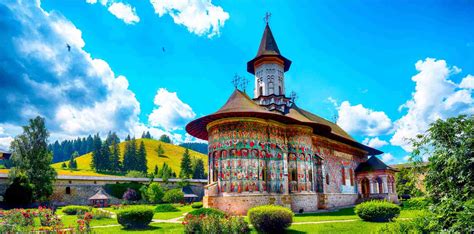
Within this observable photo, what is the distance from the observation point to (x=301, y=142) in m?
23.7

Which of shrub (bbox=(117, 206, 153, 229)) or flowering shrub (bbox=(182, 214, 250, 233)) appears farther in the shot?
shrub (bbox=(117, 206, 153, 229))

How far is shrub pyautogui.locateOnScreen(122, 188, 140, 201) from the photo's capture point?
42.7 metres

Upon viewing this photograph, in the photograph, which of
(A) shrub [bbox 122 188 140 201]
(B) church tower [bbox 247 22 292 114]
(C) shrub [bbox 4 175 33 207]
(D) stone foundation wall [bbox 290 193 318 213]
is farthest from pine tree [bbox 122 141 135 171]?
(D) stone foundation wall [bbox 290 193 318 213]

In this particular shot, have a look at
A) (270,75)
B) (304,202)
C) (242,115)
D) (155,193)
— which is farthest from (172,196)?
(242,115)

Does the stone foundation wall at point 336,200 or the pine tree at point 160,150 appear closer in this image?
the stone foundation wall at point 336,200

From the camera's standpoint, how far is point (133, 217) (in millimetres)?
14125

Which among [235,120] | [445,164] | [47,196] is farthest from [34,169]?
[445,164]

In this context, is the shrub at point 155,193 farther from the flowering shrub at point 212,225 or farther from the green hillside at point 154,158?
the green hillside at point 154,158

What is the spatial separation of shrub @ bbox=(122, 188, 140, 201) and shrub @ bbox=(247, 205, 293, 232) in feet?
113

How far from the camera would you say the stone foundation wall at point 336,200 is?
25016 millimetres

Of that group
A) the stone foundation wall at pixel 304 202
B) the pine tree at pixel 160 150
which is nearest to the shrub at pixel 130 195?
the stone foundation wall at pixel 304 202

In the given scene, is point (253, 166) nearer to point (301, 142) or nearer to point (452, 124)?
point (301, 142)

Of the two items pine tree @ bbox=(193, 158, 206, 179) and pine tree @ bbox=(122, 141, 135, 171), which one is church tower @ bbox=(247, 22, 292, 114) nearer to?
pine tree @ bbox=(193, 158, 206, 179)

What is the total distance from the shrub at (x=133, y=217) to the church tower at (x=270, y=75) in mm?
15134
